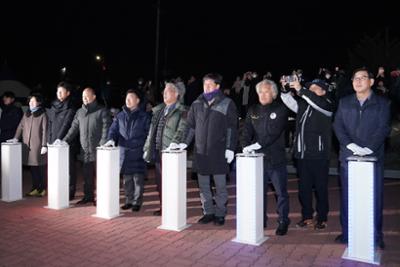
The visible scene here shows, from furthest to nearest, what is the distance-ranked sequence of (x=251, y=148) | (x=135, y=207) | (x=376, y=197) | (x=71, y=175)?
(x=71, y=175) < (x=135, y=207) < (x=251, y=148) < (x=376, y=197)

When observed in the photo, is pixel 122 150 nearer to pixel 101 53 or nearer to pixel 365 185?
pixel 365 185

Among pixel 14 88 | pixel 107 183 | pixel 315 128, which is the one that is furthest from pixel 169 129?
pixel 14 88

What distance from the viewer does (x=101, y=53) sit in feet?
104

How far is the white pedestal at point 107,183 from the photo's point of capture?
6.55 meters

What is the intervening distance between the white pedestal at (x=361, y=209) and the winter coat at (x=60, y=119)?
4.77 m

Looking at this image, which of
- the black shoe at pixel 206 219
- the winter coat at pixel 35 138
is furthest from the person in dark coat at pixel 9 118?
the black shoe at pixel 206 219

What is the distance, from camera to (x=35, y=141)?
7969 millimetres

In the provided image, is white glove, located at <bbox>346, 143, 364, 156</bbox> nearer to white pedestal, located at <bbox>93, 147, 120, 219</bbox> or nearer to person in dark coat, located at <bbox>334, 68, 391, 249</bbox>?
person in dark coat, located at <bbox>334, 68, 391, 249</bbox>

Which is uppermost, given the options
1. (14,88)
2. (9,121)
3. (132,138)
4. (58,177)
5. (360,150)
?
(14,88)

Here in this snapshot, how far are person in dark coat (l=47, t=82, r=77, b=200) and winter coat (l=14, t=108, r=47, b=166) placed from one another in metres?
0.14

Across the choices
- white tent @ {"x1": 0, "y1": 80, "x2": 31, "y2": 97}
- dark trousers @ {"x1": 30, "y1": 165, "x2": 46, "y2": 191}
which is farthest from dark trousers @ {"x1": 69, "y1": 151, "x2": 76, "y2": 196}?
white tent @ {"x1": 0, "y1": 80, "x2": 31, "y2": 97}

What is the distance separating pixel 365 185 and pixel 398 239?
1.32 m

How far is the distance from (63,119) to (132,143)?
1457mm

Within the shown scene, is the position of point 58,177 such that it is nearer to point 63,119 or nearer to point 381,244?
point 63,119
